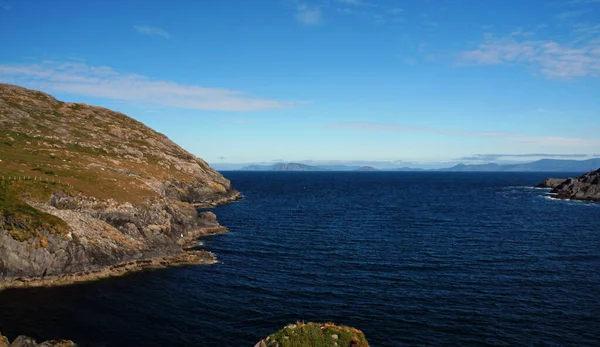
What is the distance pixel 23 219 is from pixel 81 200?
12.5 meters

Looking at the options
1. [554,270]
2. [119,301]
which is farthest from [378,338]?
[554,270]

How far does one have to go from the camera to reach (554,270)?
2087 inches

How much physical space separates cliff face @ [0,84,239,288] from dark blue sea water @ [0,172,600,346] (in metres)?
5.23

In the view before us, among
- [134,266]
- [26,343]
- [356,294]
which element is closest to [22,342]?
[26,343]

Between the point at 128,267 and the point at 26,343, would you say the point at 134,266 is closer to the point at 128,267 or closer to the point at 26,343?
the point at 128,267

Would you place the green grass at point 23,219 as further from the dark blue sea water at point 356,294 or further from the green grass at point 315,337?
the green grass at point 315,337

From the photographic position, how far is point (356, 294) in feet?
145

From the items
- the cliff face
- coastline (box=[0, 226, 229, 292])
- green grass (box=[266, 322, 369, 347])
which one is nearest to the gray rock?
coastline (box=[0, 226, 229, 292])

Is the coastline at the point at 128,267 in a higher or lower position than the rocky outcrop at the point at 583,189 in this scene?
lower

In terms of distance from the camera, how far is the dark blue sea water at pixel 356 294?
3447 cm

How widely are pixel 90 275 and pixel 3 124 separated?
270 ft

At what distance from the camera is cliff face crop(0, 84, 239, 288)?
152 feet

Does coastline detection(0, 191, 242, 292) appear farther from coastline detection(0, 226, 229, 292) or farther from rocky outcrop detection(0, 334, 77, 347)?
rocky outcrop detection(0, 334, 77, 347)

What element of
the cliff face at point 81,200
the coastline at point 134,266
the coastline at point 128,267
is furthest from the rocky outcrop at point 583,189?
the coastline at point 128,267
